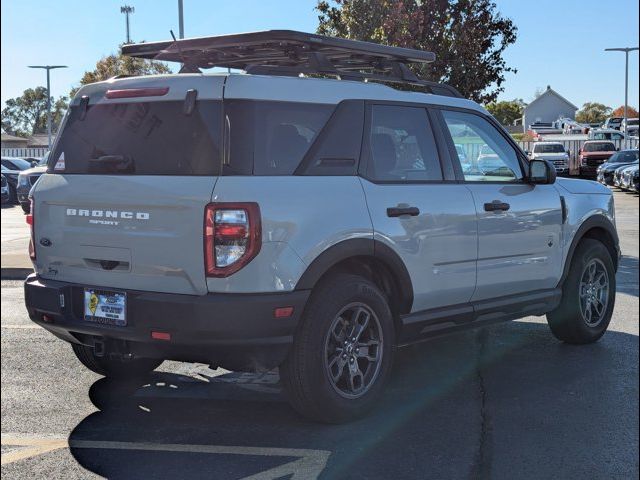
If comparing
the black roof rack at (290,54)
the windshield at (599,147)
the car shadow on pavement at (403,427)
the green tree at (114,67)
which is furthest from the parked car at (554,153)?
the car shadow on pavement at (403,427)

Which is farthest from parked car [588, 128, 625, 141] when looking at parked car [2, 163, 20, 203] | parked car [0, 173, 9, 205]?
parked car [0, 173, 9, 205]

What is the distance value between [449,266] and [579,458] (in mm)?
1578

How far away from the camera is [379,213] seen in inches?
191

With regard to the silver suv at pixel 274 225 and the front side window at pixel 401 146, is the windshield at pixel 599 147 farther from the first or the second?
the front side window at pixel 401 146

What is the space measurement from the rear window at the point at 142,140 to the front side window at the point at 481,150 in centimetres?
199

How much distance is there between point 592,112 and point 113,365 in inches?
4137

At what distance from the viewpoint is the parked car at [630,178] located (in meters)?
26.9

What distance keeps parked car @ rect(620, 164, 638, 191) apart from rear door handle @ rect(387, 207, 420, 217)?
2379 cm

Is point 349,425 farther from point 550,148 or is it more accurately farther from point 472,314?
point 550,148

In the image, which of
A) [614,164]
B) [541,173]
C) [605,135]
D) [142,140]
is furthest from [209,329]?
[605,135]

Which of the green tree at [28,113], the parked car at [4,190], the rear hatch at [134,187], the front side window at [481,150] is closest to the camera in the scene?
the rear hatch at [134,187]

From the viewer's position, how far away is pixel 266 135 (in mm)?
4426

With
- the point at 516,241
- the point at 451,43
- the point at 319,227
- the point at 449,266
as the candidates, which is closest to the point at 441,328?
the point at 449,266

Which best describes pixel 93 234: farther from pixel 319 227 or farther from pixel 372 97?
pixel 372 97
